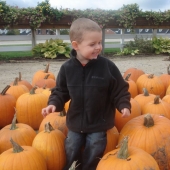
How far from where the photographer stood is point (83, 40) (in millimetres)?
2178

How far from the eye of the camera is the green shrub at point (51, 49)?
35.5 feet

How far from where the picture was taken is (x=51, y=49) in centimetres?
1096

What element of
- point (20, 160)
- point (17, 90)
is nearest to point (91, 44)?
point (20, 160)

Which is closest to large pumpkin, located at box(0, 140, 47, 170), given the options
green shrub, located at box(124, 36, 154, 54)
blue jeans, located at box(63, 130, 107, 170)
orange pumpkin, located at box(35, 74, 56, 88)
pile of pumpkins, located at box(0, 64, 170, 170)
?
pile of pumpkins, located at box(0, 64, 170, 170)

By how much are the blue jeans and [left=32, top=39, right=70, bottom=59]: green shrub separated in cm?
861

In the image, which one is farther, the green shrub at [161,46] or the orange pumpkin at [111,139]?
the green shrub at [161,46]

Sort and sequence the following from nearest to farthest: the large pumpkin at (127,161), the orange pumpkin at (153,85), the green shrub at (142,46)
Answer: the large pumpkin at (127,161), the orange pumpkin at (153,85), the green shrub at (142,46)

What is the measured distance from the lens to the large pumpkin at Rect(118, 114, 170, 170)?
2084mm

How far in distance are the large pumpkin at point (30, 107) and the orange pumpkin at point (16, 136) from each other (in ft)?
1.95

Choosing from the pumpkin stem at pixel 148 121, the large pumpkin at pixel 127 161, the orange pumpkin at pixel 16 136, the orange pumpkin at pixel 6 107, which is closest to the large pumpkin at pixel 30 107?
the orange pumpkin at pixel 6 107

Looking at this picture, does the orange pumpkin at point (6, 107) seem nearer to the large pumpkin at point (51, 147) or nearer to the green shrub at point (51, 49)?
the large pumpkin at point (51, 147)

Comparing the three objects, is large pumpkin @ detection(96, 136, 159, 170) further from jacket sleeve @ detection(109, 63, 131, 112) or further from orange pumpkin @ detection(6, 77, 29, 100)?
orange pumpkin @ detection(6, 77, 29, 100)

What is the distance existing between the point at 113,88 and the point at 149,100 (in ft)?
2.97

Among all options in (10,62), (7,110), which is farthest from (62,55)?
(7,110)
